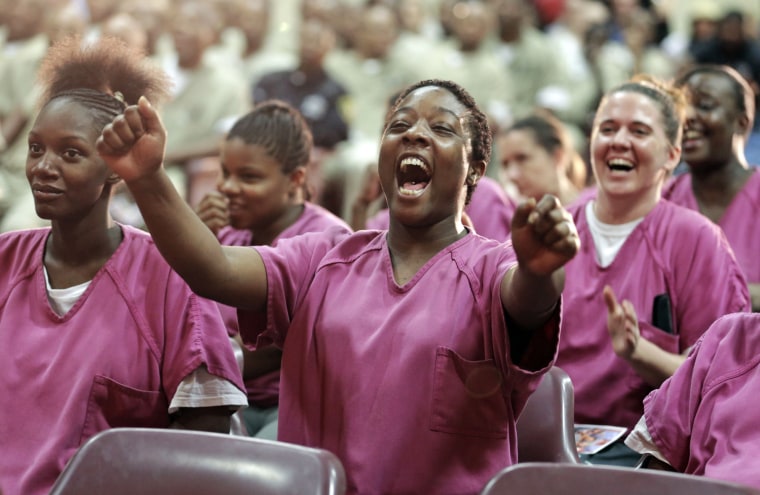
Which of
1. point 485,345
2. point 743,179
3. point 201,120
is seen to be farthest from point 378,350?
point 201,120

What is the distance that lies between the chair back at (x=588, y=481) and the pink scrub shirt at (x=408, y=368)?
27cm

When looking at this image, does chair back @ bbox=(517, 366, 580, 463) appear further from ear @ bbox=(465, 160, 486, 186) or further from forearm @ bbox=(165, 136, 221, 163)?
forearm @ bbox=(165, 136, 221, 163)

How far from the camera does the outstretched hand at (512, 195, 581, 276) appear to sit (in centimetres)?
173

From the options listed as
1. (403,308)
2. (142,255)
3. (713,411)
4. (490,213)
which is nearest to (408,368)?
(403,308)

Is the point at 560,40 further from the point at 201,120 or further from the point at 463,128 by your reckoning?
the point at 463,128

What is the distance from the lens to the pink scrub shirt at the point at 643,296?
3.01 meters

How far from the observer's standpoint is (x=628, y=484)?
1680 mm

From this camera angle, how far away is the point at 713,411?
2104 millimetres

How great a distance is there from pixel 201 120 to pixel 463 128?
13.1 ft

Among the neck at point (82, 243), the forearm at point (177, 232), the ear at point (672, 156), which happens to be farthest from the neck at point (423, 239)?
the ear at point (672, 156)

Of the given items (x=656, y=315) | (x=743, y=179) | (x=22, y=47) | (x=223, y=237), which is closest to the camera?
(x=656, y=315)

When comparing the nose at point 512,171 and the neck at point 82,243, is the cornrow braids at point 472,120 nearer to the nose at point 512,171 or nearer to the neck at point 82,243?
the neck at point 82,243

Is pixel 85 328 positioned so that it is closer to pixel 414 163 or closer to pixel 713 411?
pixel 414 163

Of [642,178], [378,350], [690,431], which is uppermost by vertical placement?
[642,178]
